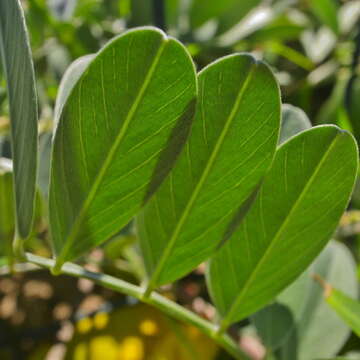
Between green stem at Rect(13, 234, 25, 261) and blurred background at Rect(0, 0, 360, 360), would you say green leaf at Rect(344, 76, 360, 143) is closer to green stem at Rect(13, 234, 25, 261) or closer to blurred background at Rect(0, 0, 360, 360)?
blurred background at Rect(0, 0, 360, 360)

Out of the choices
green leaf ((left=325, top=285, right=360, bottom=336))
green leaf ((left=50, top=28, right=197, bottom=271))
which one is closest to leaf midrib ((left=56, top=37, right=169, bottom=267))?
green leaf ((left=50, top=28, right=197, bottom=271))

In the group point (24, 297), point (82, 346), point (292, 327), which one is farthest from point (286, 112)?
point (24, 297)

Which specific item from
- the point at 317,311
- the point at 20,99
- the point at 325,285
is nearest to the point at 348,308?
the point at 325,285

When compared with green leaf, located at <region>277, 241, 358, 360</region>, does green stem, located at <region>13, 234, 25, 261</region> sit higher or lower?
higher

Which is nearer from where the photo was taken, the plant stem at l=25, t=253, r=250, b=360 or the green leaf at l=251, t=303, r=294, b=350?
the plant stem at l=25, t=253, r=250, b=360

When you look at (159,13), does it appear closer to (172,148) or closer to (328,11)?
(328,11)

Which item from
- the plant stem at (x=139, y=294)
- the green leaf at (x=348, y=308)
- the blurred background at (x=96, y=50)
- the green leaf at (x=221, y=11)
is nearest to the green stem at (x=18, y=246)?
the plant stem at (x=139, y=294)
